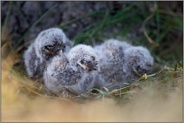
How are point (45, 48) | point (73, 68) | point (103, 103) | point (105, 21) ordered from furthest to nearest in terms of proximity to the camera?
point (105, 21)
point (45, 48)
point (73, 68)
point (103, 103)

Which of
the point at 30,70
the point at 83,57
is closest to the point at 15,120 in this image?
the point at 83,57

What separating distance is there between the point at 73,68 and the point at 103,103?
374mm

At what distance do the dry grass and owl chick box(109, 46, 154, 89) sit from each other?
0.26 m

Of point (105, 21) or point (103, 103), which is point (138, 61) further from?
point (105, 21)

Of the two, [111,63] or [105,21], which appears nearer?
[111,63]

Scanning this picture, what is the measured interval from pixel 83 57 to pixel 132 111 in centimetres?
61

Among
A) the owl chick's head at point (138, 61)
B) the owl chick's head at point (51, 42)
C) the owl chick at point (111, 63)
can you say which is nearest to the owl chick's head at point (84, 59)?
the owl chick's head at point (51, 42)

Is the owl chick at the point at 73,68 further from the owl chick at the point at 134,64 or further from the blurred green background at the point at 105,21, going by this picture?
the blurred green background at the point at 105,21

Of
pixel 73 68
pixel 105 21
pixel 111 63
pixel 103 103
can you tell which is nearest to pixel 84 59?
pixel 73 68

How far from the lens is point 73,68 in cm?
284

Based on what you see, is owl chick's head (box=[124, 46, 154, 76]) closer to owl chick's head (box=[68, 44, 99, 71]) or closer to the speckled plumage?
the speckled plumage

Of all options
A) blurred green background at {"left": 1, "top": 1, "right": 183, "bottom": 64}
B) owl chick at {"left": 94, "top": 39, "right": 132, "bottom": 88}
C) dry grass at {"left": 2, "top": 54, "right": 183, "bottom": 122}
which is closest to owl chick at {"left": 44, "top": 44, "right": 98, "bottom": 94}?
dry grass at {"left": 2, "top": 54, "right": 183, "bottom": 122}

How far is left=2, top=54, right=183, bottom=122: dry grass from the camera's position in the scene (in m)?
2.29

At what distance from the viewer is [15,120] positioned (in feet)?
7.57
